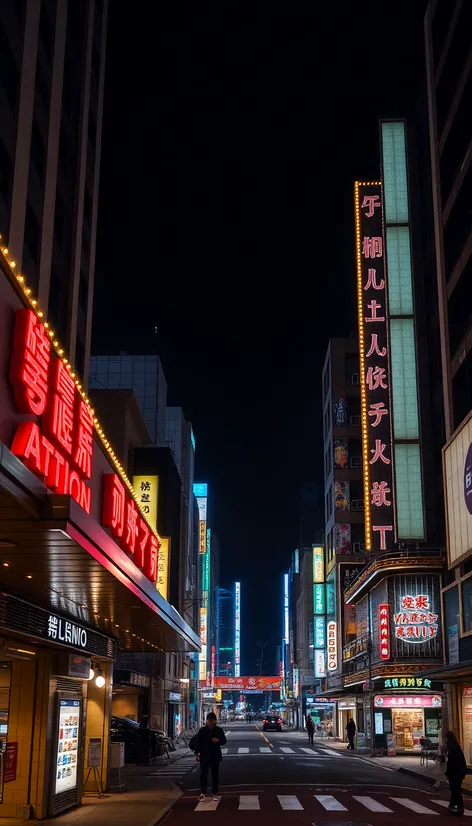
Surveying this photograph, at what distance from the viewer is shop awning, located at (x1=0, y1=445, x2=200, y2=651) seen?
9383mm

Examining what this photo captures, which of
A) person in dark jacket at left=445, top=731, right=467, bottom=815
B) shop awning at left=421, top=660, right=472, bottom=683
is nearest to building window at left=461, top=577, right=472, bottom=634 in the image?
shop awning at left=421, top=660, right=472, bottom=683

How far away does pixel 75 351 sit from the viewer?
44031 mm

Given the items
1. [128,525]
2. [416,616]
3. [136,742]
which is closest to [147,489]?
[136,742]

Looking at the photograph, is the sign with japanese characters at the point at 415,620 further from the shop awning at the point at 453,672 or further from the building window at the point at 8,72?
the building window at the point at 8,72

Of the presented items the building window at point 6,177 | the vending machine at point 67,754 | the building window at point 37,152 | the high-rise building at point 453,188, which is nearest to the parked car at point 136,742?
the vending machine at point 67,754

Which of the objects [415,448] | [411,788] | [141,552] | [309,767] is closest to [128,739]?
[309,767]

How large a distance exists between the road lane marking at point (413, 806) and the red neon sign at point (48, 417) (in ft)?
33.7

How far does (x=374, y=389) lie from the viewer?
50719 mm

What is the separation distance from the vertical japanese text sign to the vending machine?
1230 inches

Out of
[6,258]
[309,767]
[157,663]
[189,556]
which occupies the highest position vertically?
[189,556]

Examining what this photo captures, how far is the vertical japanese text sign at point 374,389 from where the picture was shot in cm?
4962

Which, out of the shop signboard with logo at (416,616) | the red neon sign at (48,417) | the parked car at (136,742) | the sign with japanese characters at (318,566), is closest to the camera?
the red neon sign at (48,417)

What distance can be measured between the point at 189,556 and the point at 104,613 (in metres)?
66.9

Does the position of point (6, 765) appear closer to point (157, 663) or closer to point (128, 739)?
point (128, 739)
